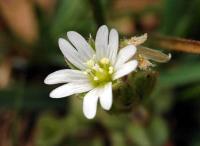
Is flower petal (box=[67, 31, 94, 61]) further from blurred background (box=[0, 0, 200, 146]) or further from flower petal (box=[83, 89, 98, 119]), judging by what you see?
blurred background (box=[0, 0, 200, 146])

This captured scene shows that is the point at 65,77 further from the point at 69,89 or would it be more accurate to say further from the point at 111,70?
the point at 111,70

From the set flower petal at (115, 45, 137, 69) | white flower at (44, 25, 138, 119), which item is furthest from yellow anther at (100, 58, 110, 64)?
flower petal at (115, 45, 137, 69)

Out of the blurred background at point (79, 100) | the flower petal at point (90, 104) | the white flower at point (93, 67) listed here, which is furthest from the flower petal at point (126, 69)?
the blurred background at point (79, 100)

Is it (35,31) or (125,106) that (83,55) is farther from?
(35,31)

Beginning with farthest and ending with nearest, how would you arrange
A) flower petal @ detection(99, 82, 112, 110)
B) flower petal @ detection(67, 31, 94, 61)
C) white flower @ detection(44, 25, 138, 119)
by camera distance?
1. flower petal @ detection(67, 31, 94, 61)
2. white flower @ detection(44, 25, 138, 119)
3. flower petal @ detection(99, 82, 112, 110)

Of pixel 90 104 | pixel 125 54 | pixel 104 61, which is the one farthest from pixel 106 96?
pixel 104 61

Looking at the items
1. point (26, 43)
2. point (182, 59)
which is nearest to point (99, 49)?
point (182, 59)
